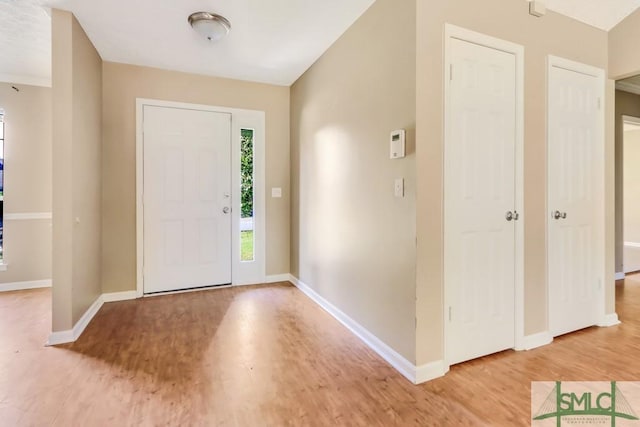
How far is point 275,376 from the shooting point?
202 cm

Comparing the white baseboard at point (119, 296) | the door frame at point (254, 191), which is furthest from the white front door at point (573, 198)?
the white baseboard at point (119, 296)

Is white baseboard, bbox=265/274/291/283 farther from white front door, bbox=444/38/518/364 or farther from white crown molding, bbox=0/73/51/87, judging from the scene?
white crown molding, bbox=0/73/51/87

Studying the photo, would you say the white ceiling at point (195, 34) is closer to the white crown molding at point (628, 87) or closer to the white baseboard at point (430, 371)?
the white crown molding at point (628, 87)

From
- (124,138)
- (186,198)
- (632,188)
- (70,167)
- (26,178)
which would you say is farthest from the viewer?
(632,188)

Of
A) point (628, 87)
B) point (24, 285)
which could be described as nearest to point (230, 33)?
point (24, 285)

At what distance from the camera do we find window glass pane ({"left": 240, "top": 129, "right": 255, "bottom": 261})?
401cm

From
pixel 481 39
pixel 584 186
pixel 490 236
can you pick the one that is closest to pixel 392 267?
pixel 490 236

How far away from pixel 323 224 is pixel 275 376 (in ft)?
5.22

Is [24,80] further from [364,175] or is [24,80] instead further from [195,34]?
[364,175]

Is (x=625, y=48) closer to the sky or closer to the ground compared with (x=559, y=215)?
closer to the sky

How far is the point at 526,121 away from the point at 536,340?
5.24 ft

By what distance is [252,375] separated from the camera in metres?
2.03

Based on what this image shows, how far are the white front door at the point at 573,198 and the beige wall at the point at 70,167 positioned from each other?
363 centimetres

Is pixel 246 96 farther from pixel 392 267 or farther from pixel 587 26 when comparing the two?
pixel 587 26
